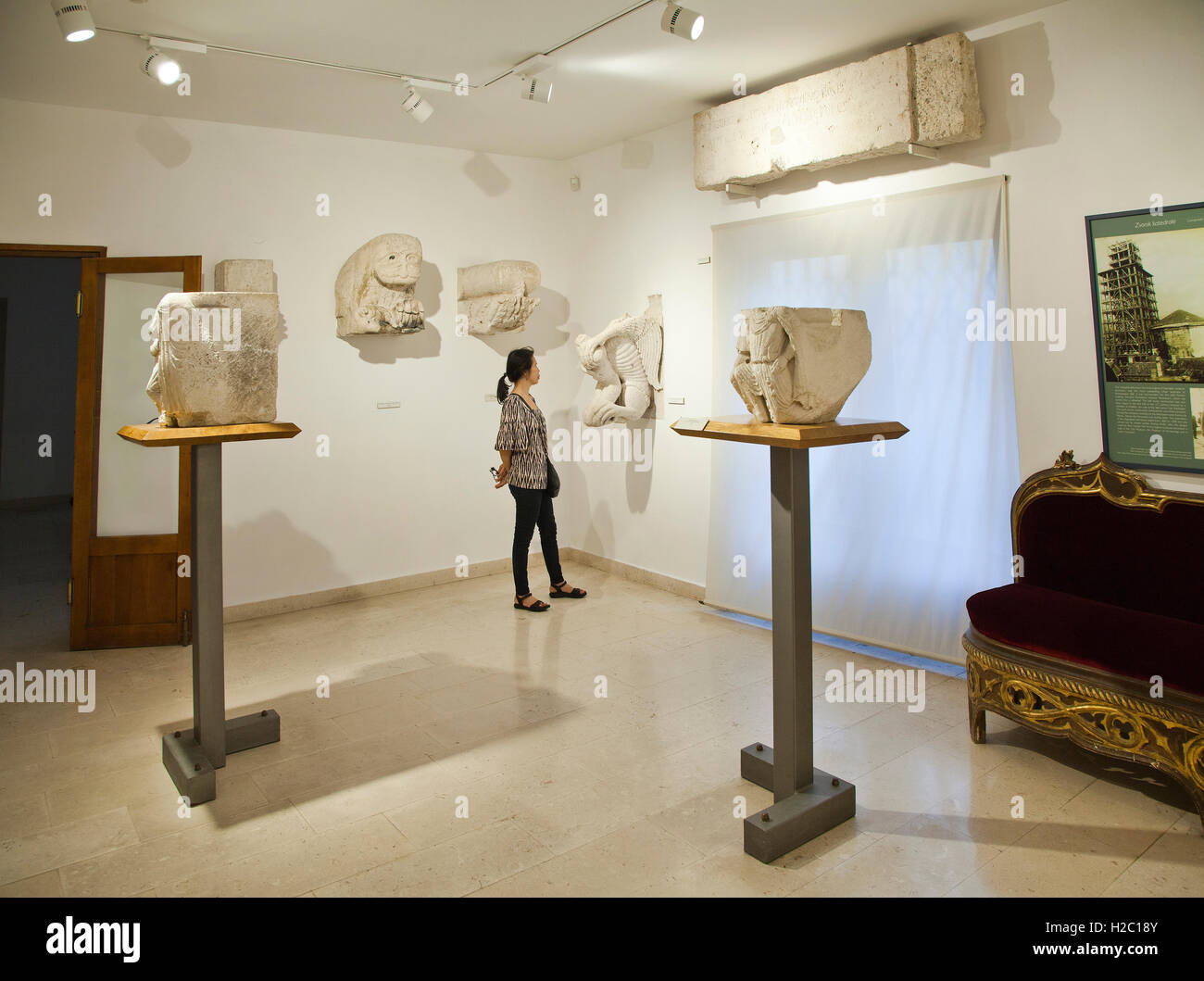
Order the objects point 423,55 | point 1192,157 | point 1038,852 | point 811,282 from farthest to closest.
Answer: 1. point 811,282
2. point 423,55
3. point 1192,157
4. point 1038,852

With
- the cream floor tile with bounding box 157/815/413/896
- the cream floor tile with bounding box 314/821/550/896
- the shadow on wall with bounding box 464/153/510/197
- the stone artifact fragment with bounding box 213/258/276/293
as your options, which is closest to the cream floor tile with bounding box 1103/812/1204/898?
the cream floor tile with bounding box 314/821/550/896

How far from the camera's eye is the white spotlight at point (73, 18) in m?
3.35

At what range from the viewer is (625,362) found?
20.0 ft

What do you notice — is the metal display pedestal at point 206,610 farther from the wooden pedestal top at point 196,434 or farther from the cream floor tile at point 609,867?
the cream floor tile at point 609,867

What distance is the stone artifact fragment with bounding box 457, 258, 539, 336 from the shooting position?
636 centimetres

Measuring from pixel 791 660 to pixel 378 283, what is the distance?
4.15 metres

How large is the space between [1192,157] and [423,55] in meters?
3.64

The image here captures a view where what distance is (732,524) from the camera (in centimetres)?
555

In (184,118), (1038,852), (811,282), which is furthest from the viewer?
(184,118)

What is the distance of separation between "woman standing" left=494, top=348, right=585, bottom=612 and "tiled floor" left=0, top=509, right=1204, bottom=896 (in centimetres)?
86

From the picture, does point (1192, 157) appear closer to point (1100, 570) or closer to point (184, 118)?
point (1100, 570)

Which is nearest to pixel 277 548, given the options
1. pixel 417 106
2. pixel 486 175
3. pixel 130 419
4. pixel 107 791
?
pixel 130 419

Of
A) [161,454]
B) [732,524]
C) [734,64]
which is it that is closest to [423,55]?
[734,64]

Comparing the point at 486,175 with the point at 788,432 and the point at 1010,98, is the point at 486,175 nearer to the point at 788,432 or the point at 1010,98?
the point at 1010,98
